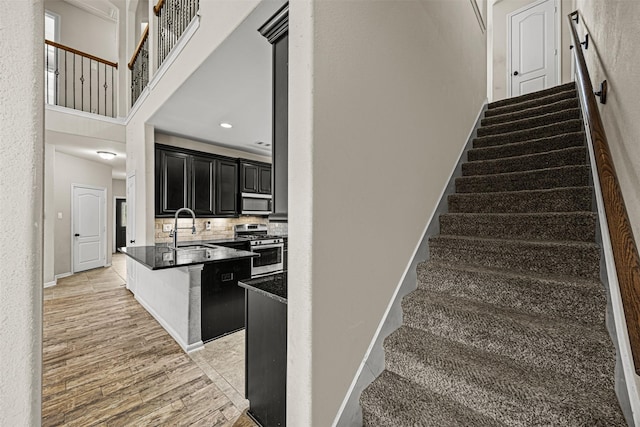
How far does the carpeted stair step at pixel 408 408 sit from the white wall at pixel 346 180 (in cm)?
16

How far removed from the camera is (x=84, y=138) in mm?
4758

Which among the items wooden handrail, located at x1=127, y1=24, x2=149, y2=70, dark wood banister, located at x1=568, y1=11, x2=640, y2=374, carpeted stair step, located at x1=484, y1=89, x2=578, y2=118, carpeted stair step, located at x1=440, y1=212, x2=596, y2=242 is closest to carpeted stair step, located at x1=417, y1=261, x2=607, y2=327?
carpeted stair step, located at x1=440, y1=212, x2=596, y2=242

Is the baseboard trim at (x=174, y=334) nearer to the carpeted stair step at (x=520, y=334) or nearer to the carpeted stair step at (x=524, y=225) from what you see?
the carpeted stair step at (x=520, y=334)

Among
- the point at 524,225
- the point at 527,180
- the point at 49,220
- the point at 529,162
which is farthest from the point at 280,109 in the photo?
the point at 49,220

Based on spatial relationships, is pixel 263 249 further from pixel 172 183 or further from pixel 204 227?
pixel 172 183

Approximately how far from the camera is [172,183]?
4477 millimetres

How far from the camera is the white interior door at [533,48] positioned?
4.61 metres

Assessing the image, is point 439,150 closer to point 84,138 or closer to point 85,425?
point 85,425

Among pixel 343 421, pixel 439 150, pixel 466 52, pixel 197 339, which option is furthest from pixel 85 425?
pixel 466 52

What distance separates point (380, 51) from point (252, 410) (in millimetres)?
2351

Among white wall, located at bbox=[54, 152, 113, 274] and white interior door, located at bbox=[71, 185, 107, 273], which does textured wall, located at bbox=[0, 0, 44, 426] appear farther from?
white interior door, located at bbox=[71, 185, 107, 273]

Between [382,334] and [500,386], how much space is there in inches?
22.7

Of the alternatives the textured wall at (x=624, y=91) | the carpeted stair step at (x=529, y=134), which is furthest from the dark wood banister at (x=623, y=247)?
the carpeted stair step at (x=529, y=134)

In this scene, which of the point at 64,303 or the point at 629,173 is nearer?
the point at 629,173
